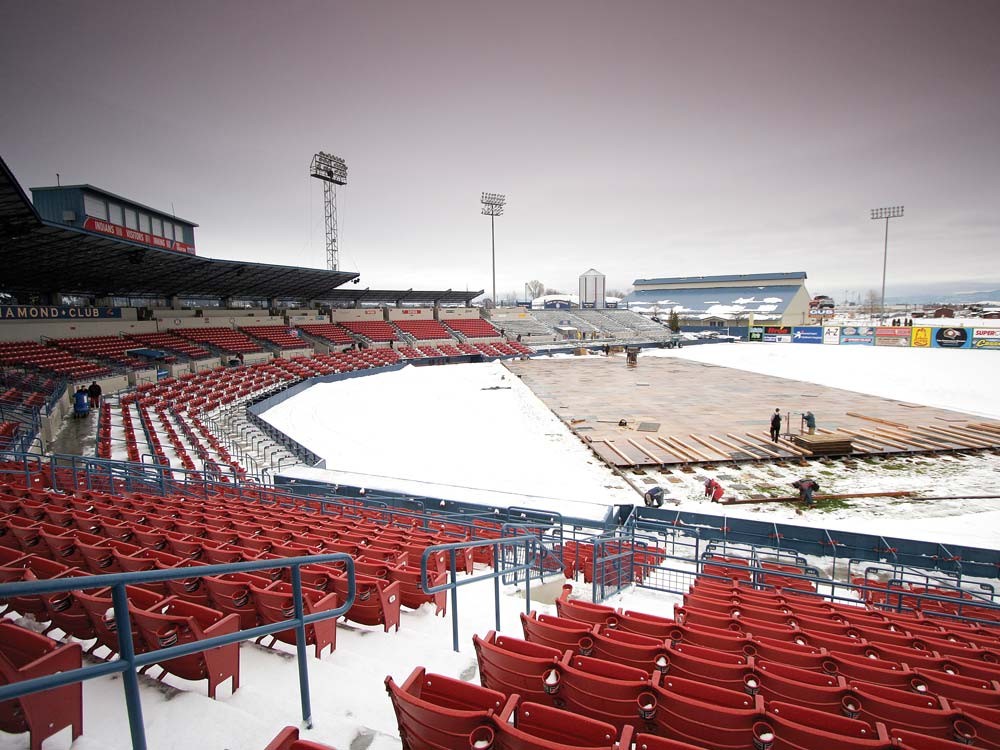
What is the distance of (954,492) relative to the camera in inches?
634

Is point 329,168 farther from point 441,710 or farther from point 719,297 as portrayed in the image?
point 719,297

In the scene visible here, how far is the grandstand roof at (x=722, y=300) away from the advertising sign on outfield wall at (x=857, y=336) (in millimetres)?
31044

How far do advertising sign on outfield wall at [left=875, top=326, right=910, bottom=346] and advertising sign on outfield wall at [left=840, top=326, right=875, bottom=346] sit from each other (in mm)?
615

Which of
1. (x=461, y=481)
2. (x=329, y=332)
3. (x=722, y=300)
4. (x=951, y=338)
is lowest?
(x=461, y=481)

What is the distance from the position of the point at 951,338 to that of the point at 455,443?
60846 mm

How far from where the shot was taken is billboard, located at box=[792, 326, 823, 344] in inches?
2500

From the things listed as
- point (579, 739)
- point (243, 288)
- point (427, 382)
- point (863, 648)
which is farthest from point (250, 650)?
point (243, 288)

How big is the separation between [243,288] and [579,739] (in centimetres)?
4944

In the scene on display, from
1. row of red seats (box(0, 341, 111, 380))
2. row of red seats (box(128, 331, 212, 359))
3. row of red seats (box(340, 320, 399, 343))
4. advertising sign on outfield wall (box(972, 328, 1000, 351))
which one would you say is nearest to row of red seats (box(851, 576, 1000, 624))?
row of red seats (box(0, 341, 111, 380))

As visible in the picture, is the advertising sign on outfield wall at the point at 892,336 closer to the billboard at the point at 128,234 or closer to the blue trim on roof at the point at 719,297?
the blue trim on roof at the point at 719,297

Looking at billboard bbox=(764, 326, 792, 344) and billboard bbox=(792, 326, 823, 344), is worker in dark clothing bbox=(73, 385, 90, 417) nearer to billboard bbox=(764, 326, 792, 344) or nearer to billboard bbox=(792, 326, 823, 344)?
billboard bbox=(792, 326, 823, 344)

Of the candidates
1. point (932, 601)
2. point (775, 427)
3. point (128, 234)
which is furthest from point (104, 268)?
point (932, 601)

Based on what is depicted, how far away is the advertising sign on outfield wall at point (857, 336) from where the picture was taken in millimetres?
59406

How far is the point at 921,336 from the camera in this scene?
55.7 metres
